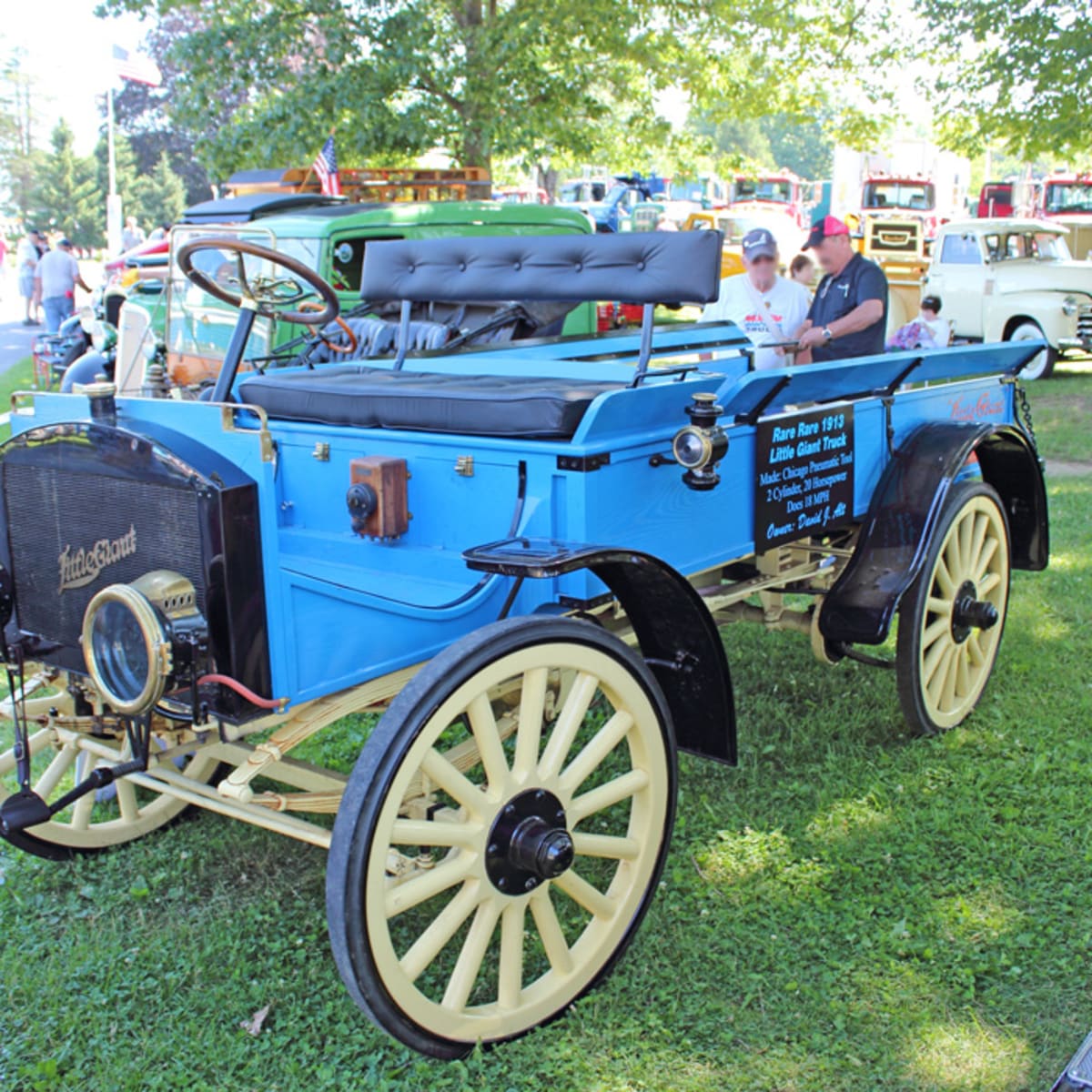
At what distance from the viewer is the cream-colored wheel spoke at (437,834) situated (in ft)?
7.51

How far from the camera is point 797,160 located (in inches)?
3979

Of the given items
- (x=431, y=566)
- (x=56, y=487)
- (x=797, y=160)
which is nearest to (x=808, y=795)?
(x=431, y=566)

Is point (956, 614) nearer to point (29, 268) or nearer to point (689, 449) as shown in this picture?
point (689, 449)

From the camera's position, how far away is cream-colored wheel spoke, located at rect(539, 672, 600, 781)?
2518 millimetres

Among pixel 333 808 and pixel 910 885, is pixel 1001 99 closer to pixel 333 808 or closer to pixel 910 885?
pixel 910 885

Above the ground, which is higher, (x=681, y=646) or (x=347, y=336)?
(x=347, y=336)

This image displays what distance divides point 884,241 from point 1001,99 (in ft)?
23.6

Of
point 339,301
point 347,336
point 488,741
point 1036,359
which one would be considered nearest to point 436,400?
point 488,741

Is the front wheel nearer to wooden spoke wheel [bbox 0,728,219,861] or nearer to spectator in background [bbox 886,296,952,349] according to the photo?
spectator in background [bbox 886,296,952,349]

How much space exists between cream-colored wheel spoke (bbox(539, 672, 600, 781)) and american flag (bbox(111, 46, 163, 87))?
23576 mm

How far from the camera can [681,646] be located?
2.98 meters

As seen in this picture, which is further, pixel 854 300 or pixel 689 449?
pixel 854 300

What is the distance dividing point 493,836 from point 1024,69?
39.1ft

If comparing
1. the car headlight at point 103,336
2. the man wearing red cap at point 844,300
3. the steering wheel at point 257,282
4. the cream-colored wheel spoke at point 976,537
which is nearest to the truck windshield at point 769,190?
the car headlight at point 103,336
